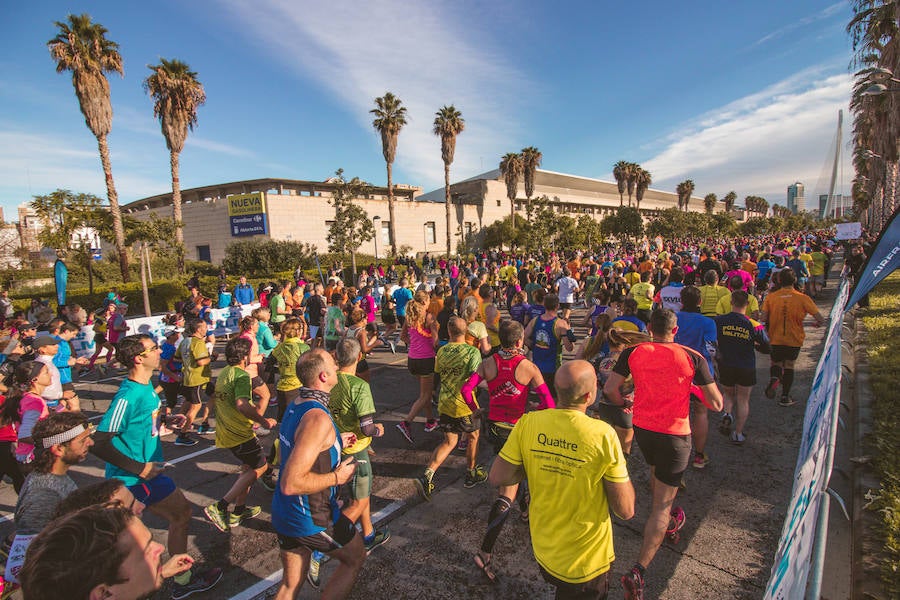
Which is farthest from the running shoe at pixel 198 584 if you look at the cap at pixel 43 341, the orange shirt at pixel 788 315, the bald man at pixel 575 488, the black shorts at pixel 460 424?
the orange shirt at pixel 788 315

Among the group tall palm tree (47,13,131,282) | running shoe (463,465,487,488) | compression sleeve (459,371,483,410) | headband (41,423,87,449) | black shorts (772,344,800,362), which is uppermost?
tall palm tree (47,13,131,282)

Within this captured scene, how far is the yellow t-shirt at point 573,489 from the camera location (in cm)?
224

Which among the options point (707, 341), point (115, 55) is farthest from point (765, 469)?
point (115, 55)

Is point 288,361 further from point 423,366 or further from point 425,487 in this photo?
point 425,487

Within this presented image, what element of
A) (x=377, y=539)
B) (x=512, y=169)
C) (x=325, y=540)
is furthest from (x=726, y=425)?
(x=512, y=169)

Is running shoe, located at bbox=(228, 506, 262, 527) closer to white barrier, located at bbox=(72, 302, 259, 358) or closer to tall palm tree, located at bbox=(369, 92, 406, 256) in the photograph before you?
white barrier, located at bbox=(72, 302, 259, 358)

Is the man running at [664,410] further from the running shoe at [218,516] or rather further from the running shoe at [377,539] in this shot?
the running shoe at [218,516]

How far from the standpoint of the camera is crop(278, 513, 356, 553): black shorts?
261 centimetres

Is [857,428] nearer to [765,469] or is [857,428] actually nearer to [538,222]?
[765,469]

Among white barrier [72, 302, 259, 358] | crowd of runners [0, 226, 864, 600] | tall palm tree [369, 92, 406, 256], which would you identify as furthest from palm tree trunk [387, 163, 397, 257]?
crowd of runners [0, 226, 864, 600]

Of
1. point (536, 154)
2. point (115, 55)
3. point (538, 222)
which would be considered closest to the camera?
point (115, 55)

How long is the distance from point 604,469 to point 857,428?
5.54 meters

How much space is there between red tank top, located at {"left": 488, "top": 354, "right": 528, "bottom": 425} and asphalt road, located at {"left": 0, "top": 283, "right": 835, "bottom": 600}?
1074 millimetres

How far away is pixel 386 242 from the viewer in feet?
138
